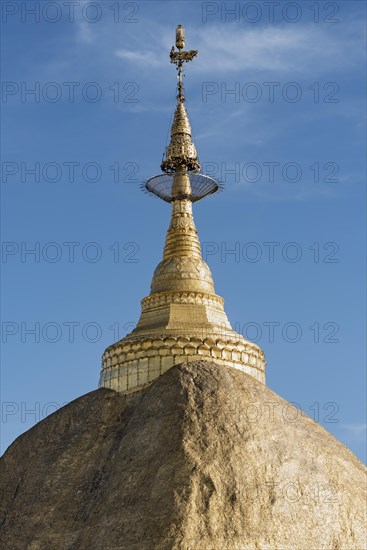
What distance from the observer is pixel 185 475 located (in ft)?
97.7

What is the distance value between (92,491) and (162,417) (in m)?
3.18

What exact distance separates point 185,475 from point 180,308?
9987 mm

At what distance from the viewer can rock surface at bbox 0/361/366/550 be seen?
29.1 metres

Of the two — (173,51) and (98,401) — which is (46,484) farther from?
(173,51)

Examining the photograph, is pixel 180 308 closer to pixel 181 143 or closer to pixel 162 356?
pixel 162 356

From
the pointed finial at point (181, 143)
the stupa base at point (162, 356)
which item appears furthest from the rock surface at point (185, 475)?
the pointed finial at point (181, 143)

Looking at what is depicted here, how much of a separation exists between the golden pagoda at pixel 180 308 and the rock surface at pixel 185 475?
5.39 ft

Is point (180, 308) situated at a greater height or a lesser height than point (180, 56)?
lesser

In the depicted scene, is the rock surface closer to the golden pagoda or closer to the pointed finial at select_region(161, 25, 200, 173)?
the golden pagoda

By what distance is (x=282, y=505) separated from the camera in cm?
3011

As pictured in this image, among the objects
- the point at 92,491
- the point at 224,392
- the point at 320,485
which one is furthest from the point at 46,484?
the point at 320,485

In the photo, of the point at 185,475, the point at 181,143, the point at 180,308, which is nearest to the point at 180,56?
the point at 181,143

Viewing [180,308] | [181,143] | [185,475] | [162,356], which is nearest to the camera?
[185,475]

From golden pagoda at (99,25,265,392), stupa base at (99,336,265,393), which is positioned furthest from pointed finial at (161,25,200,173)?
stupa base at (99,336,265,393)
